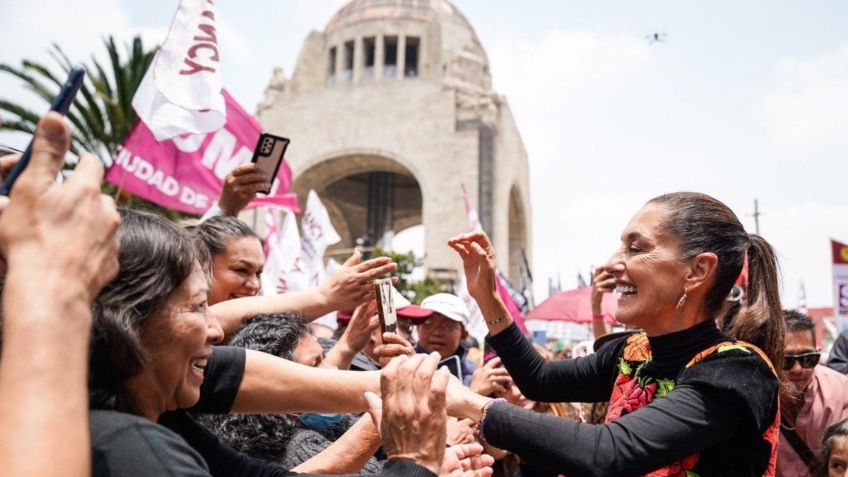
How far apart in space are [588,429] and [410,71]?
33931mm

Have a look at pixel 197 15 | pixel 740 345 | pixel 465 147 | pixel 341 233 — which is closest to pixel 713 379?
pixel 740 345

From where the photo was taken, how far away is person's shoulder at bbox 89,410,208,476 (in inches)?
50.3

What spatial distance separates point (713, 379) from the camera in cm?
202

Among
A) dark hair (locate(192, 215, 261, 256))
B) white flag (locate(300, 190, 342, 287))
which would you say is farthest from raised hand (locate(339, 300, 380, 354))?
white flag (locate(300, 190, 342, 287))

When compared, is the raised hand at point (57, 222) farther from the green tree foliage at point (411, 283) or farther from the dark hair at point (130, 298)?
the green tree foliage at point (411, 283)

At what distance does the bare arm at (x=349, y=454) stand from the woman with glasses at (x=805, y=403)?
259 centimetres

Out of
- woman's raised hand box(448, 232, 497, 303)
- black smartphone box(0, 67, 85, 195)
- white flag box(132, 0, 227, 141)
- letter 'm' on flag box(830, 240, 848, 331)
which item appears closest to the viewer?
black smartphone box(0, 67, 85, 195)

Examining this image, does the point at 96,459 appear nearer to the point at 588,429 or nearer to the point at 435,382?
the point at 435,382

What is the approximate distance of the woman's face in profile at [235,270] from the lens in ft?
11.5

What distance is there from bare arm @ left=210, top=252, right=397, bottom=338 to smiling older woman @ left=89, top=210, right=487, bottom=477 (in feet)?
3.69

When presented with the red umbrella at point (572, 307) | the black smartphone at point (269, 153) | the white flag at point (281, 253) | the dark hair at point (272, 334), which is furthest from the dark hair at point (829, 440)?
the white flag at point (281, 253)

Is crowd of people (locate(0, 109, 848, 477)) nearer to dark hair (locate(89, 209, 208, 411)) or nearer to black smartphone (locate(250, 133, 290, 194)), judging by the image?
dark hair (locate(89, 209, 208, 411))

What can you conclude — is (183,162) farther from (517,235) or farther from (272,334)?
(517,235)

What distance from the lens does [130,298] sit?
1.52m
